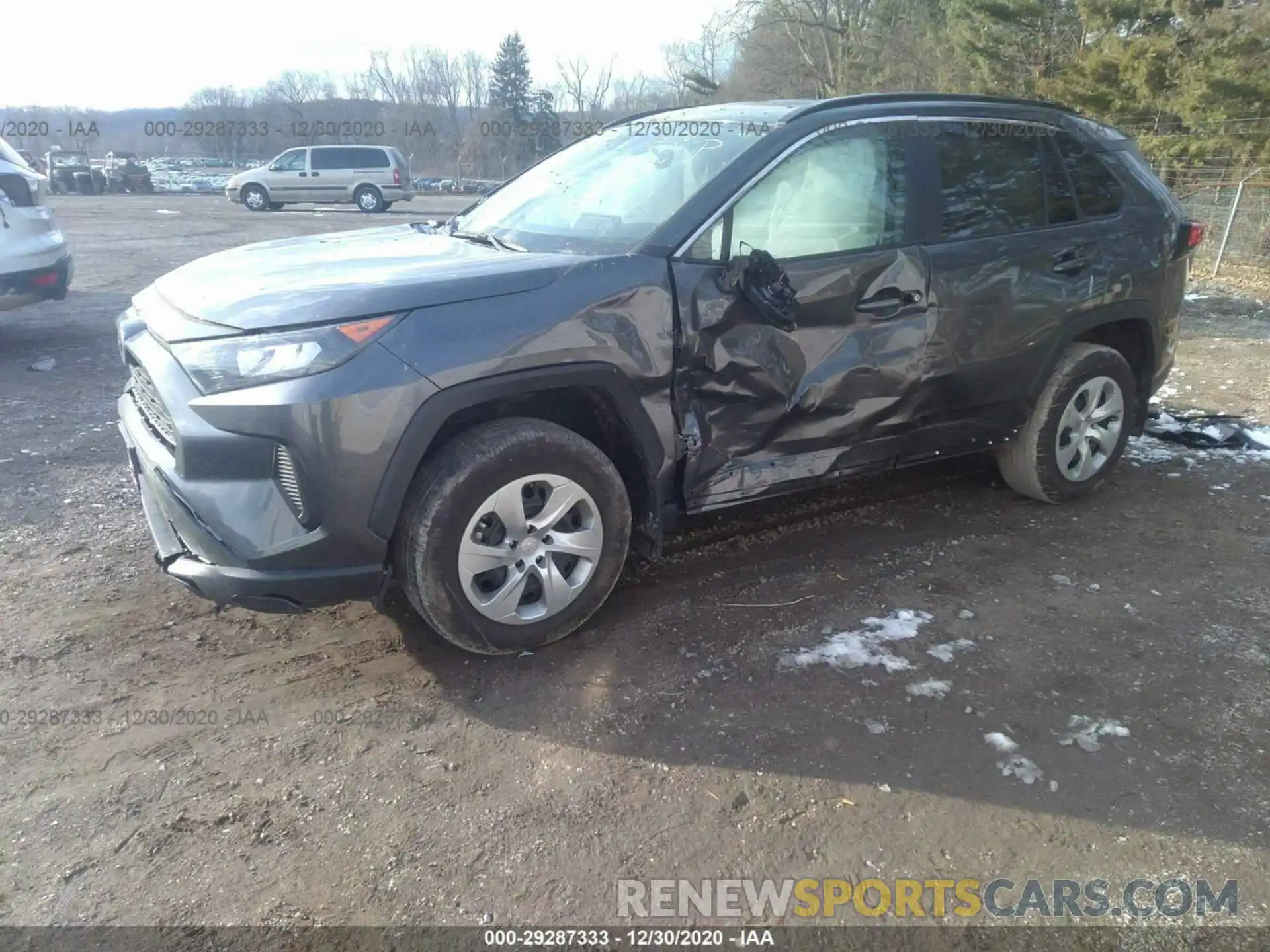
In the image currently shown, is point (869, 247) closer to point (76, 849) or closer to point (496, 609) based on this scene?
point (496, 609)

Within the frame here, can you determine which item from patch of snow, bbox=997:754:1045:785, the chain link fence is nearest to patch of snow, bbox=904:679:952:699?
patch of snow, bbox=997:754:1045:785

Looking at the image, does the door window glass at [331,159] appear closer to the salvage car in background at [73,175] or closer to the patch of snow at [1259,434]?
the salvage car in background at [73,175]

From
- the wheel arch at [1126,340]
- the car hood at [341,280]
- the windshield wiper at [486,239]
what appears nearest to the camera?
the car hood at [341,280]

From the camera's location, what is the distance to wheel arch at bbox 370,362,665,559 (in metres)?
2.76

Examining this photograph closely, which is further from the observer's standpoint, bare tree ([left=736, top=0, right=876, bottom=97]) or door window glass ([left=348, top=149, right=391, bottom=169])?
bare tree ([left=736, top=0, right=876, bottom=97])

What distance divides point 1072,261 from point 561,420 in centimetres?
263

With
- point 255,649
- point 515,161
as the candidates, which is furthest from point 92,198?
point 255,649

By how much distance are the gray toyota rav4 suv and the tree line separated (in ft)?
4.61

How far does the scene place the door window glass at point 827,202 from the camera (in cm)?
336

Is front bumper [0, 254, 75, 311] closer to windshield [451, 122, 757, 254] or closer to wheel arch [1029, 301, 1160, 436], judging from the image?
windshield [451, 122, 757, 254]

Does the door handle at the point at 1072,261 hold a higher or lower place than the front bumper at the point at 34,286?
higher

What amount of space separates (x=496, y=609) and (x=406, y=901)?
1030mm

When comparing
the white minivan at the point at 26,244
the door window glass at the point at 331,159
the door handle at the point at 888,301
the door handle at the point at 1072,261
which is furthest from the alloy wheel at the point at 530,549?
the door window glass at the point at 331,159

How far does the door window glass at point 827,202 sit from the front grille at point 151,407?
1913 millimetres
